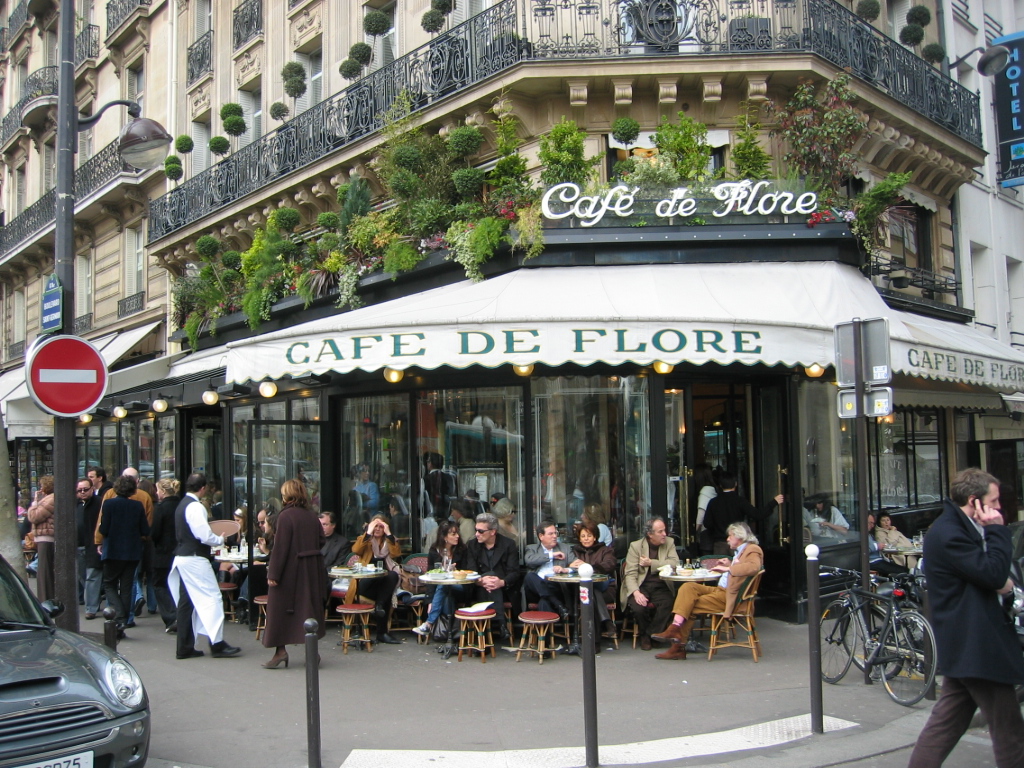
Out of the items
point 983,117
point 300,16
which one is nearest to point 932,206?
point 983,117

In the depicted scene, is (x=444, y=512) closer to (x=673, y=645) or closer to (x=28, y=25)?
(x=673, y=645)

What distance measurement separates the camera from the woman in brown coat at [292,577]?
8.30 m

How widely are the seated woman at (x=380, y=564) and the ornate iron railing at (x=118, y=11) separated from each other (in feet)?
55.7

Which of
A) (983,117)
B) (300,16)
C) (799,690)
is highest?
(300,16)

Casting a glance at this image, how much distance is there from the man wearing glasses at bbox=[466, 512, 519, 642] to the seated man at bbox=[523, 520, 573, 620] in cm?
18

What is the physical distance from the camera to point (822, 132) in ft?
34.4

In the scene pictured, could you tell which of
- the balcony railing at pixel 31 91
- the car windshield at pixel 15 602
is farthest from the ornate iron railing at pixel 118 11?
the car windshield at pixel 15 602

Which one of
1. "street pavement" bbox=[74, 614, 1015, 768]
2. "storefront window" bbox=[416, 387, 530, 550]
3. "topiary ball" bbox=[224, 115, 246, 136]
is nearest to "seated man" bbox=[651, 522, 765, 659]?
"street pavement" bbox=[74, 614, 1015, 768]

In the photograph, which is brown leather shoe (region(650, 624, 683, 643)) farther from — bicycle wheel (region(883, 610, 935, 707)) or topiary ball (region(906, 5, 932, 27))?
topiary ball (region(906, 5, 932, 27))

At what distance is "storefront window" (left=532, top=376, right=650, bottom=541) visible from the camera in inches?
406

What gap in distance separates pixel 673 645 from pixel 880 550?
13.1ft

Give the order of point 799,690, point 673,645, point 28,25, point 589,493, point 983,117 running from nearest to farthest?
1. point 799,690
2. point 673,645
3. point 589,493
4. point 983,117
5. point 28,25

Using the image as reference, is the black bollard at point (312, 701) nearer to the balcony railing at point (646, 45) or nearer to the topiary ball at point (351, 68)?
the balcony railing at point (646, 45)

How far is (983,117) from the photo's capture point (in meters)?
16.1
